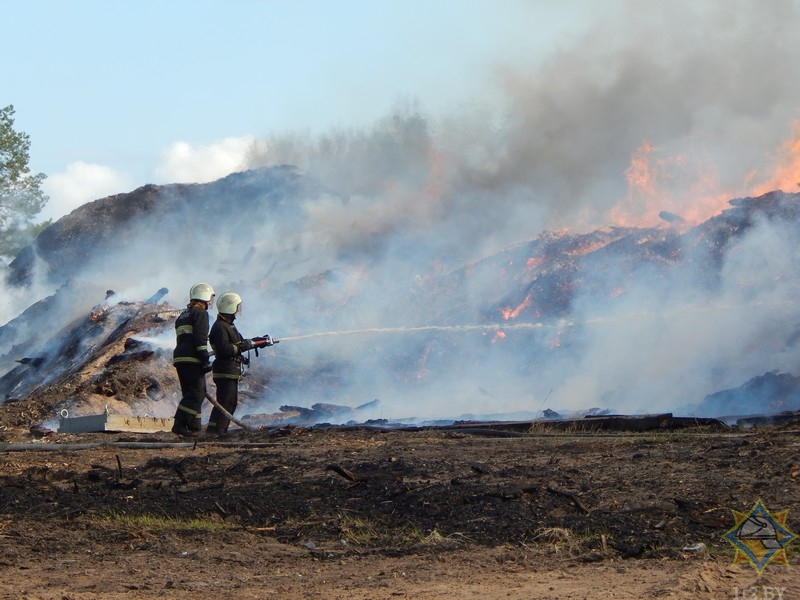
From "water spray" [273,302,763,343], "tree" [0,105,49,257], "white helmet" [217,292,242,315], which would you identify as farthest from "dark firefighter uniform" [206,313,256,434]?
"tree" [0,105,49,257]

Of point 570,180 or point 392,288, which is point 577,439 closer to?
point 392,288

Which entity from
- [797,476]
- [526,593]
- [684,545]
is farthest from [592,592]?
[797,476]

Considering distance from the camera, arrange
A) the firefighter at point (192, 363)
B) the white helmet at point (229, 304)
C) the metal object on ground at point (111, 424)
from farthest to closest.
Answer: the metal object on ground at point (111, 424)
the white helmet at point (229, 304)
the firefighter at point (192, 363)

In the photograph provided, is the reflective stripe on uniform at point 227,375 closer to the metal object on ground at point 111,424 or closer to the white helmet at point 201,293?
the white helmet at point 201,293

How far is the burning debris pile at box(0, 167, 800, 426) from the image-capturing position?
646 inches

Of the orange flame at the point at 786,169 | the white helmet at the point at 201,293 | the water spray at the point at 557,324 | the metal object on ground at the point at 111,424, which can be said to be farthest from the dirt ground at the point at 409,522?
the orange flame at the point at 786,169

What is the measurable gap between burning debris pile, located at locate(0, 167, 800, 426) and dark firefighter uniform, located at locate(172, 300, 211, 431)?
3307 mm

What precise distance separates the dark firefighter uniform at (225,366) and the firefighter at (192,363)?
17 cm

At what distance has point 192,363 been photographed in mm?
11906

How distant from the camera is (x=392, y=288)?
76.1 feet

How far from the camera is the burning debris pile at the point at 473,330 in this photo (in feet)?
53.8

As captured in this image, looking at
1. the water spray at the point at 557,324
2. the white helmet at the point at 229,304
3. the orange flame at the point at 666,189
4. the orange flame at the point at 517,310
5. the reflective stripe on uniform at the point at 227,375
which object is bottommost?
the reflective stripe on uniform at the point at 227,375

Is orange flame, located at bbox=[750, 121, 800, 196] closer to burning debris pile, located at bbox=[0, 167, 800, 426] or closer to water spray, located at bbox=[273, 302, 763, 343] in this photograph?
burning debris pile, located at bbox=[0, 167, 800, 426]

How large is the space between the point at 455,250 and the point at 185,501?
18.6m
